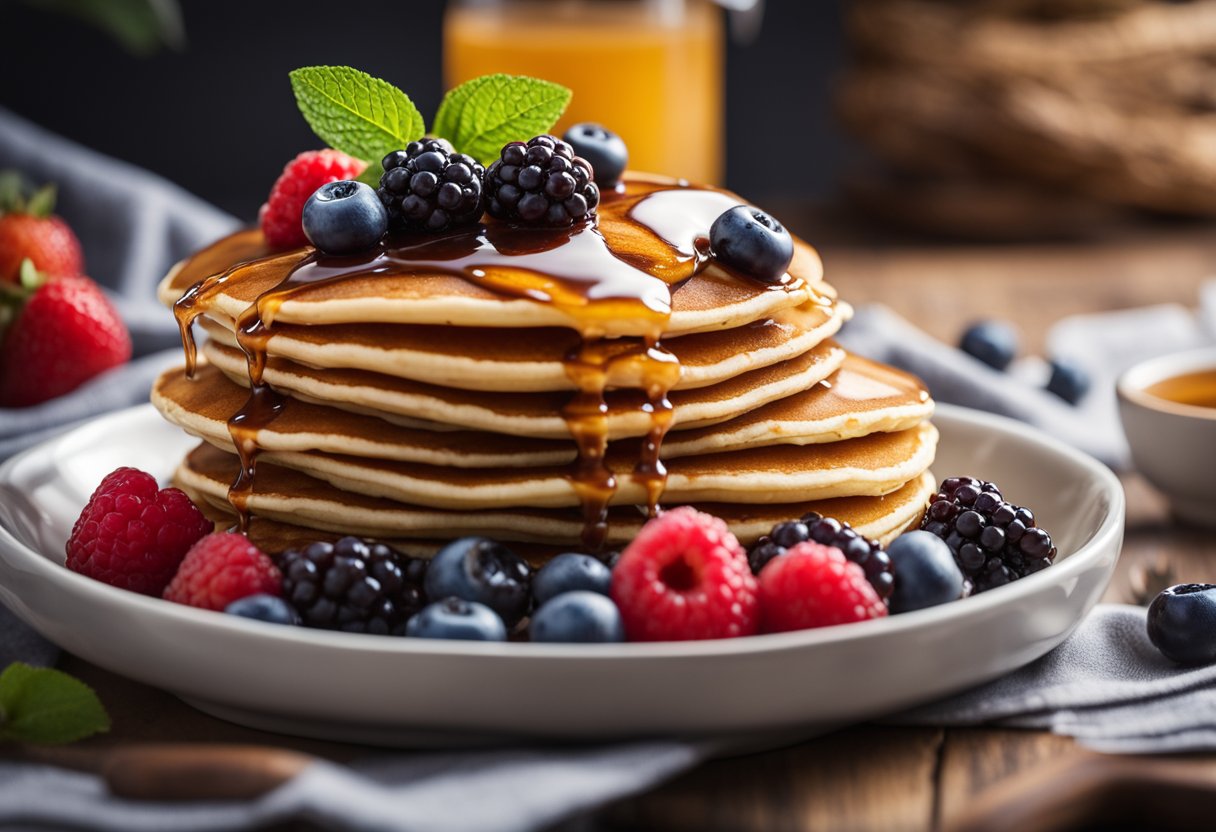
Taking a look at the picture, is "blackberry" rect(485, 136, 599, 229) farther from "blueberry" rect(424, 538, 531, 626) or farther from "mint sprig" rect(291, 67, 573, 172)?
"blueberry" rect(424, 538, 531, 626)

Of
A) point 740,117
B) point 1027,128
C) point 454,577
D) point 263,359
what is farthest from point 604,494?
point 740,117

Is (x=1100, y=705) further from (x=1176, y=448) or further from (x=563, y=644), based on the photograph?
(x=1176, y=448)

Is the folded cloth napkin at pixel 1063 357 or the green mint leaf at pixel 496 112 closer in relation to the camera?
the green mint leaf at pixel 496 112

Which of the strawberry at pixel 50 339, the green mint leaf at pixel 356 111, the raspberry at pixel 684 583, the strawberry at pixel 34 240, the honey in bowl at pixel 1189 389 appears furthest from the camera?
the strawberry at pixel 34 240

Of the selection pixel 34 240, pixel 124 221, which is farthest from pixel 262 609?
pixel 124 221

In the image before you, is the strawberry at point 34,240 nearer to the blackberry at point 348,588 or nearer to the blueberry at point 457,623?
the blackberry at point 348,588

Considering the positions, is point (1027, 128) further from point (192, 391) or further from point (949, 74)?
point (192, 391)

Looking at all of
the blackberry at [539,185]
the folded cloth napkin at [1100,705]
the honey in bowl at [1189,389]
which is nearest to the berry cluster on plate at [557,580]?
the folded cloth napkin at [1100,705]
